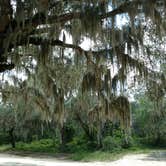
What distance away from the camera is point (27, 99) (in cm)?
1163

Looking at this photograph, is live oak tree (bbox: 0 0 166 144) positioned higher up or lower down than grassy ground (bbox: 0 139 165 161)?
higher up

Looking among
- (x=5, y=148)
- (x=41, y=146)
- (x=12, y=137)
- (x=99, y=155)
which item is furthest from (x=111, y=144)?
(x=5, y=148)

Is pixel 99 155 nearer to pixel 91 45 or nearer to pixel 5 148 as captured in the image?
pixel 5 148

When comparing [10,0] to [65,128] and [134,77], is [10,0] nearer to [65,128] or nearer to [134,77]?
[134,77]

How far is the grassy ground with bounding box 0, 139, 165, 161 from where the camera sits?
2428cm

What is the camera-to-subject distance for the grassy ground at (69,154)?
79.7ft

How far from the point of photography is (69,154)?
28.0m

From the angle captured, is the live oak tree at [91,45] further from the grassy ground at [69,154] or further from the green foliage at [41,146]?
the green foliage at [41,146]

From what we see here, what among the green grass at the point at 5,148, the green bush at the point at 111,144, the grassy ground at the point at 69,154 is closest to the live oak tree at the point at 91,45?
the grassy ground at the point at 69,154

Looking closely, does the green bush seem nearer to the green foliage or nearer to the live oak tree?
the green foliage

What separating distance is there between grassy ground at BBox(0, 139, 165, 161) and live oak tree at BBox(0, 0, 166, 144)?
14.6 metres

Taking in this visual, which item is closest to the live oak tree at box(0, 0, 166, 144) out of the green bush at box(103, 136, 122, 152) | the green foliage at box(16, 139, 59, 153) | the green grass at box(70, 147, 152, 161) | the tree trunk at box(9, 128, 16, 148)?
the green grass at box(70, 147, 152, 161)

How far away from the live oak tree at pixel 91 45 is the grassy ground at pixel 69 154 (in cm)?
1461

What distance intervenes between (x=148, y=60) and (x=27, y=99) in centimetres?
468
